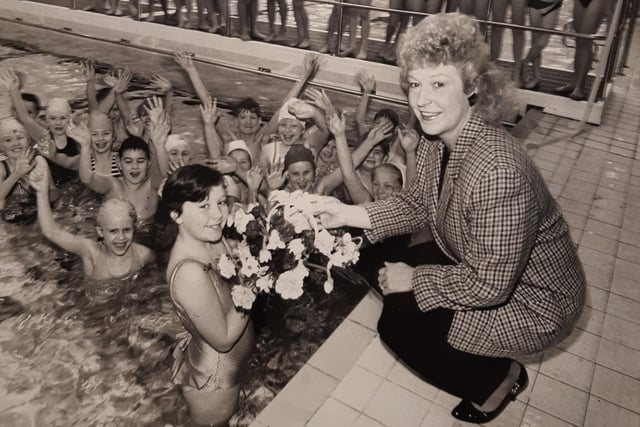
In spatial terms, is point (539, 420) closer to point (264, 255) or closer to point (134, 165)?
point (264, 255)

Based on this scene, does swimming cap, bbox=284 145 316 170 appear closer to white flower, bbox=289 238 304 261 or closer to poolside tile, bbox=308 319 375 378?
poolside tile, bbox=308 319 375 378

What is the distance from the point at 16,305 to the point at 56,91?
5110mm

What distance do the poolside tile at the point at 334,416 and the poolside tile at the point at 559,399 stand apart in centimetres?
81

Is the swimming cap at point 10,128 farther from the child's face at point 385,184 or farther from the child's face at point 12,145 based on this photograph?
the child's face at point 385,184

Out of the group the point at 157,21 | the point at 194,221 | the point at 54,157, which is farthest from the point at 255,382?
the point at 157,21

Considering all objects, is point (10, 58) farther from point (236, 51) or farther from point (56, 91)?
point (236, 51)

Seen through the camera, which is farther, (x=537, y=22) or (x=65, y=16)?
(x=65, y=16)

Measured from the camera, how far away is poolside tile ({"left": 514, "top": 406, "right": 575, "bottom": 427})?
231cm

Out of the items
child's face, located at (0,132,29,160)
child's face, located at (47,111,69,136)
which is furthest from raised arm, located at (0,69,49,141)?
child's face, located at (0,132,29,160)

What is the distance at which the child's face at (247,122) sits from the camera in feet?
17.7

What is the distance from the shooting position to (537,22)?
5.99m

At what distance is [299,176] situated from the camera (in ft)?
14.3

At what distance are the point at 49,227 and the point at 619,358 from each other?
12.9ft

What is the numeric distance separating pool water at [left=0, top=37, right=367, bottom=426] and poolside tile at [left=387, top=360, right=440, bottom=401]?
0.61 metres
